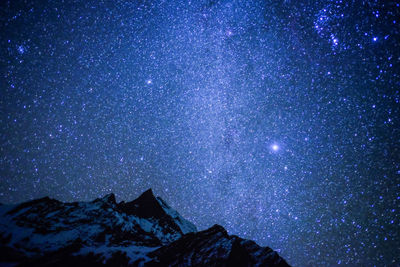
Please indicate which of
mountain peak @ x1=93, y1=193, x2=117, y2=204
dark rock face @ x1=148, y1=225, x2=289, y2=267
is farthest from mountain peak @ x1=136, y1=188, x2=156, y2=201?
dark rock face @ x1=148, y1=225, x2=289, y2=267

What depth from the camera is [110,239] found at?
2759 centimetres

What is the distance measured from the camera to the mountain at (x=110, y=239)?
16.1 meters

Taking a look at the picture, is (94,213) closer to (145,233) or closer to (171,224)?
(145,233)

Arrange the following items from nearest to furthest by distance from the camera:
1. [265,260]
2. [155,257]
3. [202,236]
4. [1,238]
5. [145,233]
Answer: [265,260], [155,257], [202,236], [1,238], [145,233]

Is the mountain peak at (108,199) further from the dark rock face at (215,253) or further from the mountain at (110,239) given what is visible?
the dark rock face at (215,253)

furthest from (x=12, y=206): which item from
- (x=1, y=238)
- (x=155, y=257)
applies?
(x=155, y=257)

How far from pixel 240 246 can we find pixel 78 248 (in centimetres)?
1736

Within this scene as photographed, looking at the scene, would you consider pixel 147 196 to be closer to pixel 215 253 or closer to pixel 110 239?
pixel 110 239

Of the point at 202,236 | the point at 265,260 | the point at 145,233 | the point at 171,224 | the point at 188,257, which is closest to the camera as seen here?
the point at 265,260

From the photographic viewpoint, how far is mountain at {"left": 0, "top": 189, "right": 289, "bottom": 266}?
1606 centimetres

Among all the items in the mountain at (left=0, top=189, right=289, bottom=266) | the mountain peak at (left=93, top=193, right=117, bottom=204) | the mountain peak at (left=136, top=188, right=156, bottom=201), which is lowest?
the mountain at (left=0, top=189, right=289, bottom=266)

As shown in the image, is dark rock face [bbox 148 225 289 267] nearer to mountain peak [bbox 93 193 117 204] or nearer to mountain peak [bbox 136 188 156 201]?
mountain peak [bbox 93 193 117 204]

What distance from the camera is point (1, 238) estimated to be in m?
23.5

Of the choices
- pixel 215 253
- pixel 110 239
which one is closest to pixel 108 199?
pixel 110 239
